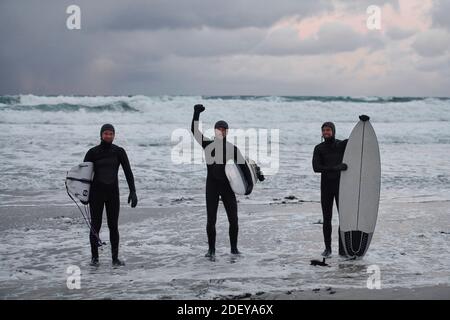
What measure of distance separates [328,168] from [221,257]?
1712 mm

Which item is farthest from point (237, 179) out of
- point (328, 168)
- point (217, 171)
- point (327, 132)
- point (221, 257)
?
point (327, 132)

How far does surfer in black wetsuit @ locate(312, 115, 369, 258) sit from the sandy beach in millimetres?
420

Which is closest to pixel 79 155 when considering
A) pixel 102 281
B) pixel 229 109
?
pixel 102 281

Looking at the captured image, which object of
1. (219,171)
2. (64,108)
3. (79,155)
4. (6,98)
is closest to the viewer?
(219,171)

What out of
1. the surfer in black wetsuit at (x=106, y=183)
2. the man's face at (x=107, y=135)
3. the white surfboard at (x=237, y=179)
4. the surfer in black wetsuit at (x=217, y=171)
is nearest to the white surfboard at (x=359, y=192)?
the white surfboard at (x=237, y=179)

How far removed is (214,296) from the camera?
18.1 ft

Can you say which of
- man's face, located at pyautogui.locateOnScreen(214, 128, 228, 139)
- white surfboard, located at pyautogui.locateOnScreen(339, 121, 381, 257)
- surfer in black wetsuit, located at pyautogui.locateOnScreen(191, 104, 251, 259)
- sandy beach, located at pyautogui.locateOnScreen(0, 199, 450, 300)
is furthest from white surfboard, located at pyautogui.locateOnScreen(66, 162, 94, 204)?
white surfboard, located at pyautogui.locateOnScreen(339, 121, 381, 257)

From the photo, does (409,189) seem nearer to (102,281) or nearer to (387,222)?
(387,222)

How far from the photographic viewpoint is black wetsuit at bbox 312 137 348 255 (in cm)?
717

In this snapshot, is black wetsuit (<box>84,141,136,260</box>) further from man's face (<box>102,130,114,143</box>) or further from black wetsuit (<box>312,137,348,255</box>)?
black wetsuit (<box>312,137,348,255</box>)

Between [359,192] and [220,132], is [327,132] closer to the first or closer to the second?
[359,192]

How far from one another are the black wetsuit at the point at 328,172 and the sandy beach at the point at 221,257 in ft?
1.53

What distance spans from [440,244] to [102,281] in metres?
4.56

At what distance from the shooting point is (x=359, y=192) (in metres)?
7.29
